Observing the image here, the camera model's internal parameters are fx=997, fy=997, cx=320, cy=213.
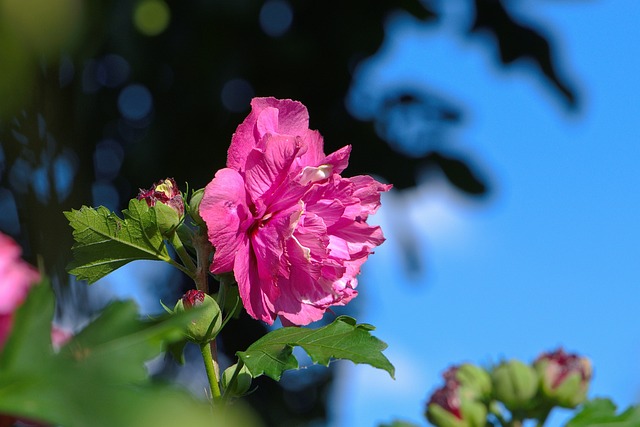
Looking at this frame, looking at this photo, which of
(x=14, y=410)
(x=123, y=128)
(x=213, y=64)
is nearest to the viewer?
(x=14, y=410)

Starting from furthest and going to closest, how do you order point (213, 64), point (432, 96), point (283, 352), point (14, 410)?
point (432, 96), point (213, 64), point (283, 352), point (14, 410)

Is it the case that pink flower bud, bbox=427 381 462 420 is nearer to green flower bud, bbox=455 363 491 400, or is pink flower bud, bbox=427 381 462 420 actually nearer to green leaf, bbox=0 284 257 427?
green flower bud, bbox=455 363 491 400

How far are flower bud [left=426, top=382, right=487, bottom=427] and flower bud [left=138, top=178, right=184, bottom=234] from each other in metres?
0.35

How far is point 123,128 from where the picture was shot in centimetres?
271

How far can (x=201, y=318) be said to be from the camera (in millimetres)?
548

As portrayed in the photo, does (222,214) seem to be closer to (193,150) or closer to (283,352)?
(283,352)

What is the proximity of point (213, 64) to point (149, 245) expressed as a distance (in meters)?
1.97

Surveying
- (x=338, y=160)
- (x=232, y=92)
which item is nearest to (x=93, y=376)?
(x=338, y=160)

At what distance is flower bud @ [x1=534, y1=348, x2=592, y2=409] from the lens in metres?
0.88

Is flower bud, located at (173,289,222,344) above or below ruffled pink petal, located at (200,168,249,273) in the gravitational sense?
below

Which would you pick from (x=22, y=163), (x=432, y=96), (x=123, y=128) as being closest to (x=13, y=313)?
(x=22, y=163)

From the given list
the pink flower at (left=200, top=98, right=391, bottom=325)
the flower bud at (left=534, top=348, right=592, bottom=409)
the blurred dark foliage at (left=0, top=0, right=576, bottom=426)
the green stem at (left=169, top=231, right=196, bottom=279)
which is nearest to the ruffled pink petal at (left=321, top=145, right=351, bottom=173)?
the pink flower at (left=200, top=98, right=391, bottom=325)

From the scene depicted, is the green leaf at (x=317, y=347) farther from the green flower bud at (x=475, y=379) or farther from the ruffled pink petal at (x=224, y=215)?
the green flower bud at (x=475, y=379)

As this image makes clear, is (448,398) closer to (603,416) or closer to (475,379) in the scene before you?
(475,379)
